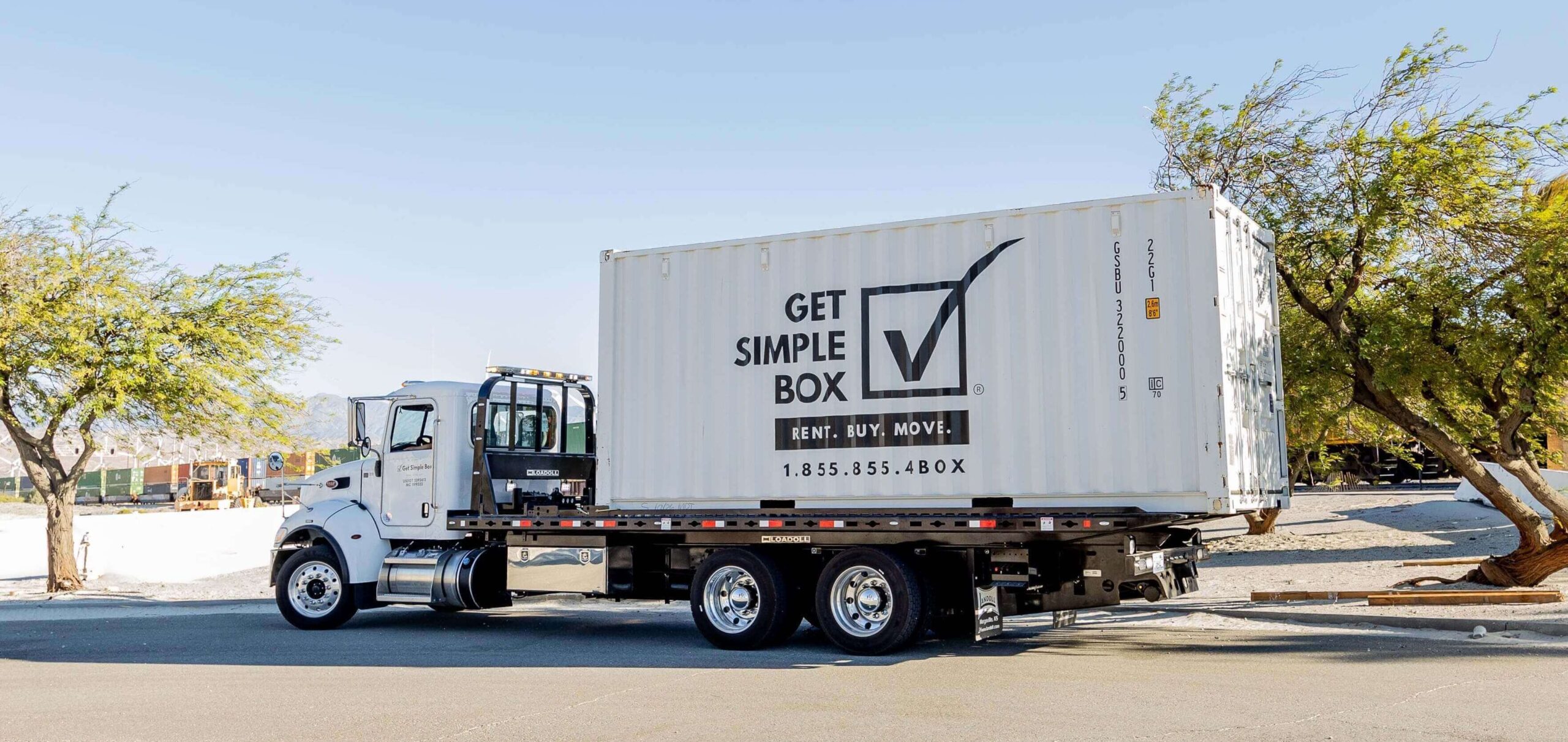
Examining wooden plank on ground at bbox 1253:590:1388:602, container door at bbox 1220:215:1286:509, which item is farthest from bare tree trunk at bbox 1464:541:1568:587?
container door at bbox 1220:215:1286:509

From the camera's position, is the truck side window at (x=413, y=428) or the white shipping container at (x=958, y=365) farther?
the truck side window at (x=413, y=428)

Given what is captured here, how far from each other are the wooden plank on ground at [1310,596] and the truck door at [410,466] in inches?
368

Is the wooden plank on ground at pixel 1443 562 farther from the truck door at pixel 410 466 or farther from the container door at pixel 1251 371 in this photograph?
the truck door at pixel 410 466

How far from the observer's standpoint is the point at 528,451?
1344 cm

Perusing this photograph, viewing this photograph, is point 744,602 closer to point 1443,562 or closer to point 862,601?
point 862,601

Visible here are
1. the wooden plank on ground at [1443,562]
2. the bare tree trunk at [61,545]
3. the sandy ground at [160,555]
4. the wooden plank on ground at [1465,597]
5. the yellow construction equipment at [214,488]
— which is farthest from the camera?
the yellow construction equipment at [214,488]

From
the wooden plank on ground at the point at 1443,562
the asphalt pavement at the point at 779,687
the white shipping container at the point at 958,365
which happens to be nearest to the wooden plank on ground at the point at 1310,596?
the asphalt pavement at the point at 779,687

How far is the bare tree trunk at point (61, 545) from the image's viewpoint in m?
18.9

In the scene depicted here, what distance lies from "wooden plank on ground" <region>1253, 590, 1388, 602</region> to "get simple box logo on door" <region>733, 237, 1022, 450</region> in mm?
5353

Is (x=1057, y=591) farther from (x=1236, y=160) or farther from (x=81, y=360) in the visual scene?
(x=81, y=360)

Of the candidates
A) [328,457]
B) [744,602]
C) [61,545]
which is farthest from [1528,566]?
[61,545]

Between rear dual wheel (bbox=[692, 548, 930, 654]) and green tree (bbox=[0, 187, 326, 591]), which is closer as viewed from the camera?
rear dual wheel (bbox=[692, 548, 930, 654])

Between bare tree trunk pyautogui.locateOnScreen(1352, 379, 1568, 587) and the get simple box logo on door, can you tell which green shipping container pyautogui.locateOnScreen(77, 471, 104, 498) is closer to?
the get simple box logo on door

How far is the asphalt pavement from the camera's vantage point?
717 centimetres
